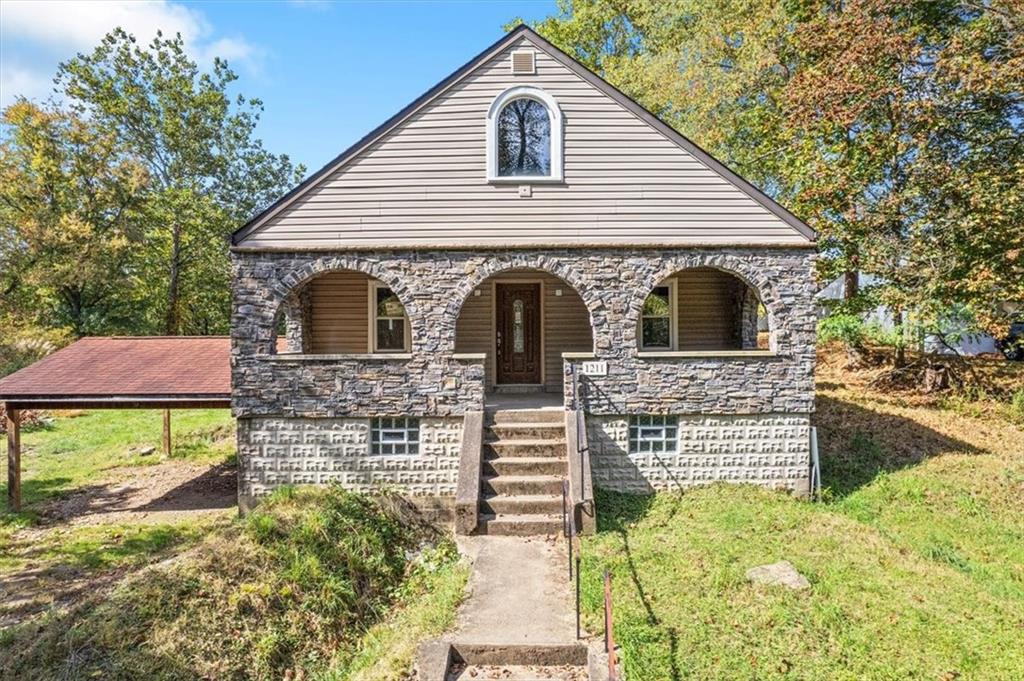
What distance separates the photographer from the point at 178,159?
2322cm

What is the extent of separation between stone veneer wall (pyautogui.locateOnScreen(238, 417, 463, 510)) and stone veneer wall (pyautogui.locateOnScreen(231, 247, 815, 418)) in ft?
0.76

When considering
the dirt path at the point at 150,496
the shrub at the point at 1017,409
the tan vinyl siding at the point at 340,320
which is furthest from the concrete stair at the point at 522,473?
the shrub at the point at 1017,409

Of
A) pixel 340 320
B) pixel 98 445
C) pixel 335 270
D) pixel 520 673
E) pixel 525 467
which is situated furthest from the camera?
pixel 98 445

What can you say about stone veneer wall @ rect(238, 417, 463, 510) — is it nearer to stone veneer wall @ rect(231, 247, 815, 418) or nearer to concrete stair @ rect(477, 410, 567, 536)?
stone veneer wall @ rect(231, 247, 815, 418)

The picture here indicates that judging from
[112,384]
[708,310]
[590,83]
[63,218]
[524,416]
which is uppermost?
[63,218]

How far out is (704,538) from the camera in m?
7.16

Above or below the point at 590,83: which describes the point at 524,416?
below

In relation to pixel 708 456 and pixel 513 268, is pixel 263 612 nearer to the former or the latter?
pixel 513 268

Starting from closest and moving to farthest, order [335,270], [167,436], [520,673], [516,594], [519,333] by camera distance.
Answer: [520,673] → [516,594] → [335,270] → [519,333] → [167,436]

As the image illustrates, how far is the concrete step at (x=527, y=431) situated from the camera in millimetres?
8539

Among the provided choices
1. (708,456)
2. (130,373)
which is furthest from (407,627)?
(130,373)

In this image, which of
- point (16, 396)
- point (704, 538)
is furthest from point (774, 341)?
point (16, 396)

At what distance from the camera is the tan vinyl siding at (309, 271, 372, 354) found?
1081 centimetres

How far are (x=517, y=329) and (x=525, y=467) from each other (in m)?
3.78
